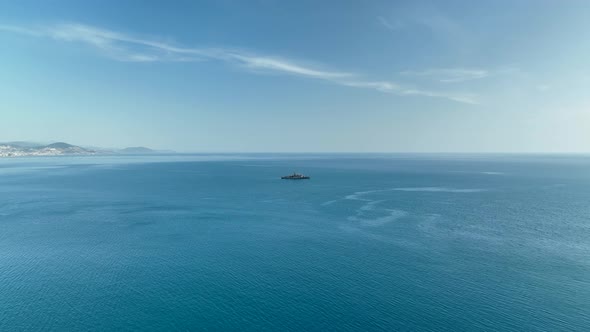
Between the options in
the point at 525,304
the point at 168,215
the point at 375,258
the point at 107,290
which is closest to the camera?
the point at 525,304

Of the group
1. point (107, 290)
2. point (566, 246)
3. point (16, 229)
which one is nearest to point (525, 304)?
point (566, 246)

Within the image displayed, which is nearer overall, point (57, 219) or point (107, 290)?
point (107, 290)

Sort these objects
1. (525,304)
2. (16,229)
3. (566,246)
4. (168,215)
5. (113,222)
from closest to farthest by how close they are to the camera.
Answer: (525,304), (566,246), (16,229), (113,222), (168,215)

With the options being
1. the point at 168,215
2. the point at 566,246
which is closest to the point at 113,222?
the point at 168,215

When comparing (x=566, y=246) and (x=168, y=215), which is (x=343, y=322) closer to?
(x=566, y=246)

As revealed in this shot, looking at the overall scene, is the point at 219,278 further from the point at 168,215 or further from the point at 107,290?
the point at 168,215

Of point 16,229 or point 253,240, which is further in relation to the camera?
point 16,229

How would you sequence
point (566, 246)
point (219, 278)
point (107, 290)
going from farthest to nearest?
point (566, 246) → point (219, 278) → point (107, 290)
